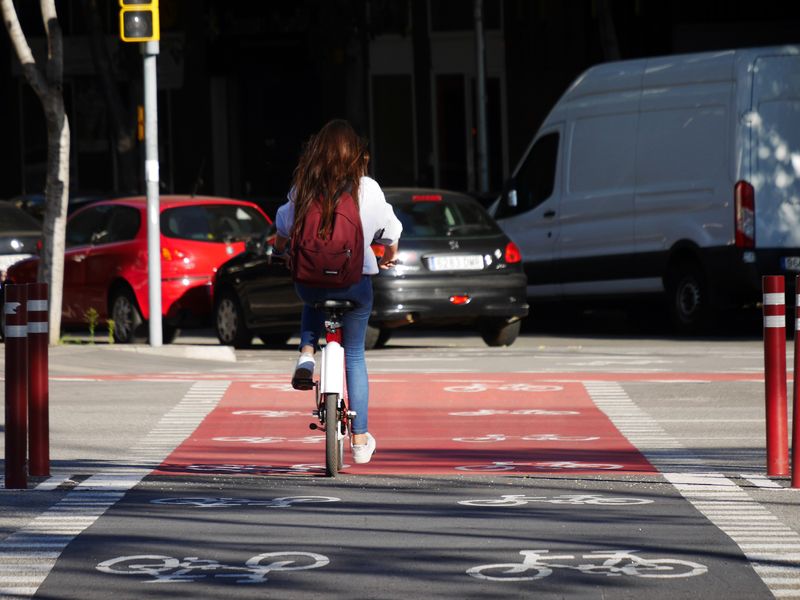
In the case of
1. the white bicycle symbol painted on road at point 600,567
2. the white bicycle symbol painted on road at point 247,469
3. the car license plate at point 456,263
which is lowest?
the white bicycle symbol painted on road at point 600,567

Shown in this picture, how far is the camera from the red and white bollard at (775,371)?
8930 millimetres

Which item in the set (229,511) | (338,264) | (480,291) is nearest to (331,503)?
(229,511)

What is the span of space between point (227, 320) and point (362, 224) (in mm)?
10444

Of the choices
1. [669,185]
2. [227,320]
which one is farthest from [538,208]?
[227,320]

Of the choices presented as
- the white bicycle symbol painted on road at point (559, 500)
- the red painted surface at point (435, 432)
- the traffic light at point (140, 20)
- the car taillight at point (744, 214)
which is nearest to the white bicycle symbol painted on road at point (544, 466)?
the red painted surface at point (435, 432)

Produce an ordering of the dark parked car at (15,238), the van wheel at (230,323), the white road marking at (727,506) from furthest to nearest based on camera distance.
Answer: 1. the dark parked car at (15,238)
2. the van wheel at (230,323)
3. the white road marking at (727,506)

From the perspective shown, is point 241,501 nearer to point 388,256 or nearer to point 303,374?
point 303,374

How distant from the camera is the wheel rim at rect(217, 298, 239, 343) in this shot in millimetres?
19328

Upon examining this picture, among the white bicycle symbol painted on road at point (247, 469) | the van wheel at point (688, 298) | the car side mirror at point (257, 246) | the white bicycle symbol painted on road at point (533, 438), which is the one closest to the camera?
the white bicycle symbol painted on road at point (247, 469)

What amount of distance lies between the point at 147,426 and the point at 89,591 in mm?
5452

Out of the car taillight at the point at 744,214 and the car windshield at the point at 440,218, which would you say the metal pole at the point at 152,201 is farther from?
the car taillight at the point at 744,214

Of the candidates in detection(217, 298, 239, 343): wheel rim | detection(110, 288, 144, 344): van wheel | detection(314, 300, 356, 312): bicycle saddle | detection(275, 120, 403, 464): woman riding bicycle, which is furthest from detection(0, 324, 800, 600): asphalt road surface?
detection(110, 288, 144, 344): van wheel

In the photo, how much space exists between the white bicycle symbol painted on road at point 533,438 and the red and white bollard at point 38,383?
2.59 meters

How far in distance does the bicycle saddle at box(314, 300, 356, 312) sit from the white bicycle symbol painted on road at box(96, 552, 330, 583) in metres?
2.20
